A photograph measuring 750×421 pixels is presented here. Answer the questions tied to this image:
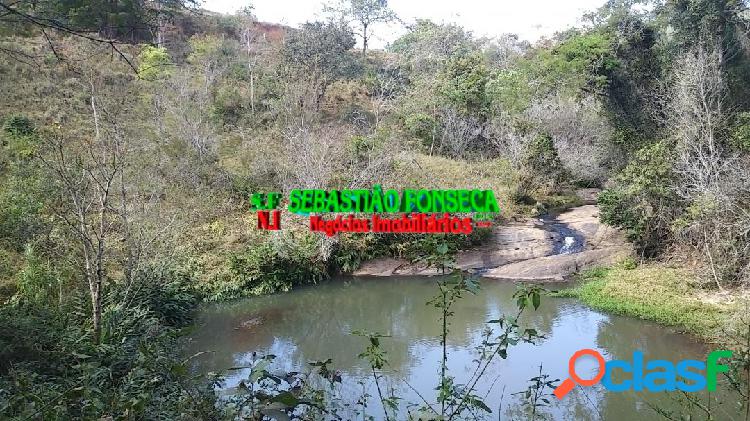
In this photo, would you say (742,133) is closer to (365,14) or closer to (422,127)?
(422,127)

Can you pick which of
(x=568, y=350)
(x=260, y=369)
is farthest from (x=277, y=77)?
(x=260, y=369)

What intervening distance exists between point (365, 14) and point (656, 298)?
21.8 meters

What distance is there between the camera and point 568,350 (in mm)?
7668

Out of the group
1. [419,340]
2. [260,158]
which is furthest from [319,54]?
[419,340]

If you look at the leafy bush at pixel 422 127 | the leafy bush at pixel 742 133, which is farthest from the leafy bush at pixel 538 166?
the leafy bush at pixel 742 133

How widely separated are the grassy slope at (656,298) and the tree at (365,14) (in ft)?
62.7

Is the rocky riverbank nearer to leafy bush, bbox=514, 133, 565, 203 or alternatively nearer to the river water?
the river water

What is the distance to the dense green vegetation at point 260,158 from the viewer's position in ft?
15.2

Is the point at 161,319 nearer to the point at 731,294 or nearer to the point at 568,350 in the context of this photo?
the point at 568,350

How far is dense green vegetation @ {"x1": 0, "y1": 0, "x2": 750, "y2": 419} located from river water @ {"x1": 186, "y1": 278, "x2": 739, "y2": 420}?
52 cm

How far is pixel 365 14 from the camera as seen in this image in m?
26.7

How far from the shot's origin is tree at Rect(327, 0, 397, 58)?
25812mm

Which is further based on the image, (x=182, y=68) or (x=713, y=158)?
(x=182, y=68)

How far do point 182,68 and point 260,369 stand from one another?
17432 millimetres
